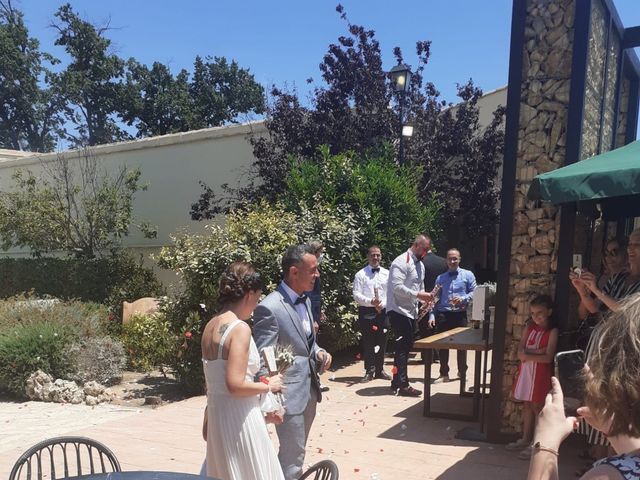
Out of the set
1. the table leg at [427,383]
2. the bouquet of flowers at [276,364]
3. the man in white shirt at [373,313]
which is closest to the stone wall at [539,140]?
the table leg at [427,383]

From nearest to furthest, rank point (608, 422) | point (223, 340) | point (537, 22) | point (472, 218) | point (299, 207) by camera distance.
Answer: point (608, 422)
point (223, 340)
point (537, 22)
point (299, 207)
point (472, 218)

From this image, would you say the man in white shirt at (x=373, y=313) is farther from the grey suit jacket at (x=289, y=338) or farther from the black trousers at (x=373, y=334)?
the grey suit jacket at (x=289, y=338)

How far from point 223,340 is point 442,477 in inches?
104

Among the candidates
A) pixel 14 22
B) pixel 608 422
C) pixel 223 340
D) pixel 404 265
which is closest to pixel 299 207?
pixel 404 265

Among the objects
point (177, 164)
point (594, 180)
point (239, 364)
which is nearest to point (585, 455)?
point (594, 180)

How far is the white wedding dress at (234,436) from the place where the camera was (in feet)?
9.62

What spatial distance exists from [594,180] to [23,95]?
3559 cm

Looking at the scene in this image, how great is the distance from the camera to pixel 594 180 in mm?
4098

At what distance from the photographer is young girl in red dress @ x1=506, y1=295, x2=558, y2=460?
15.9ft

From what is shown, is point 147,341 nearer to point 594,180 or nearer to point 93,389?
point 93,389

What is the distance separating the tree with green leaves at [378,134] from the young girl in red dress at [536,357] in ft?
24.4

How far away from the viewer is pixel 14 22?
107 ft

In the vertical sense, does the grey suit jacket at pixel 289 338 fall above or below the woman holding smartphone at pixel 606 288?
below

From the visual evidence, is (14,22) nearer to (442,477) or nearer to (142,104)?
(142,104)
